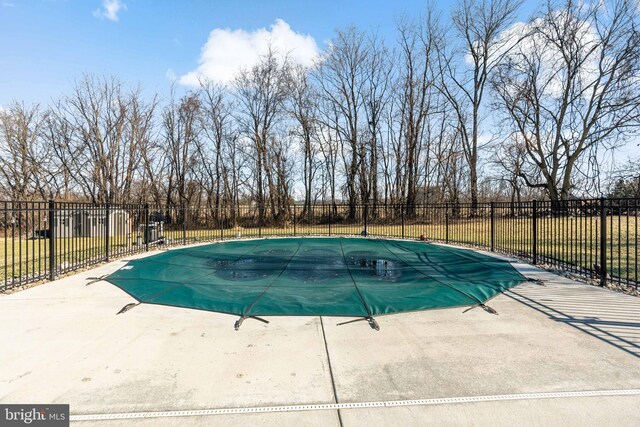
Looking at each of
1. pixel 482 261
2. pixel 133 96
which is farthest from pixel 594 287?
pixel 133 96

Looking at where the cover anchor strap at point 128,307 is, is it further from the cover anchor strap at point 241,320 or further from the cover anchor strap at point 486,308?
the cover anchor strap at point 486,308

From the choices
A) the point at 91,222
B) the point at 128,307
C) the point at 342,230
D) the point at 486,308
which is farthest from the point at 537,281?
the point at 91,222

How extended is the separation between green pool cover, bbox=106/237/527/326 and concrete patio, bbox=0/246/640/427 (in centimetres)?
34

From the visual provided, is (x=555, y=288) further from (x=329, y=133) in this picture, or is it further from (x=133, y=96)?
(x=133, y=96)

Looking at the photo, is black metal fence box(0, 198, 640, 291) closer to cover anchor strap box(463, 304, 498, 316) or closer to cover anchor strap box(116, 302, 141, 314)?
cover anchor strap box(116, 302, 141, 314)

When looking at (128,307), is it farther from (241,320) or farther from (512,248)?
(512,248)

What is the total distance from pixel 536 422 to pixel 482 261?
5904mm

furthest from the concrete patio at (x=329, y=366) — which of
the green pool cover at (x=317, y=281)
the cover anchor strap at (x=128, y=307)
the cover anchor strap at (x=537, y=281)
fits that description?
the cover anchor strap at (x=537, y=281)

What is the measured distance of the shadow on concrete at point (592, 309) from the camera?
3168 millimetres

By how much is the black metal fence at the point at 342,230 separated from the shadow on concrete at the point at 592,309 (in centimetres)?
80

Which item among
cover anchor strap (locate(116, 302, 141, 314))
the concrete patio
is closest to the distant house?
cover anchor strap (locate(116, 302, 141, 314))

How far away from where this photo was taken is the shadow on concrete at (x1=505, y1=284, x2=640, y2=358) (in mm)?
3168

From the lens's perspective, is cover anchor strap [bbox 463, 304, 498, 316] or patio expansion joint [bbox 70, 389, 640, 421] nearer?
patio expansion joint [bbox 70, 389, 640, 421]

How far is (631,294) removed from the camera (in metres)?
4.62
